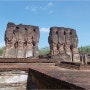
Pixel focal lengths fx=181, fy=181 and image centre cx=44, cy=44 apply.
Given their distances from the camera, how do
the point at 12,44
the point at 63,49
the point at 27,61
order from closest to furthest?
the point at 27,61 → the point at 12,44 → the point at 63,49

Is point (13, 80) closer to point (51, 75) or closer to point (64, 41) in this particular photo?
point (51, 75)

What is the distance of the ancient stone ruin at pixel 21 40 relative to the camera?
1112 inches

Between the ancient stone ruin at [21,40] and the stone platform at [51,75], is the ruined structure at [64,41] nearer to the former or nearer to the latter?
the ancient stone ruin at [21,40]

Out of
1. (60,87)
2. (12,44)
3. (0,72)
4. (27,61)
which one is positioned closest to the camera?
(60,87)

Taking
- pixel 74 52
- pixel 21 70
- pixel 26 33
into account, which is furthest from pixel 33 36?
pixel 21 70

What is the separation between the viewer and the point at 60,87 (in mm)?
3203

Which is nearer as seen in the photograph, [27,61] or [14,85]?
[14,85]

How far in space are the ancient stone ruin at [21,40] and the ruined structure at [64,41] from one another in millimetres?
2541

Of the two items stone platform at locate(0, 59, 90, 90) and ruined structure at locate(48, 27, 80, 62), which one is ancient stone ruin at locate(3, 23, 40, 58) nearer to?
ruined structure at locate(48, 27, 80, 62)

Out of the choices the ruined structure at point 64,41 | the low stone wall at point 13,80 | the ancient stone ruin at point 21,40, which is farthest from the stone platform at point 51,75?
the ruined structure at point 64,41

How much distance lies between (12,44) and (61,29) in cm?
871

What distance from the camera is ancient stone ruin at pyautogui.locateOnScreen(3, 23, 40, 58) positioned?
2825 centimetres

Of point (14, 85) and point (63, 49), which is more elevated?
point (63, 49)

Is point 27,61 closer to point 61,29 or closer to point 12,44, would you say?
point 12,44
